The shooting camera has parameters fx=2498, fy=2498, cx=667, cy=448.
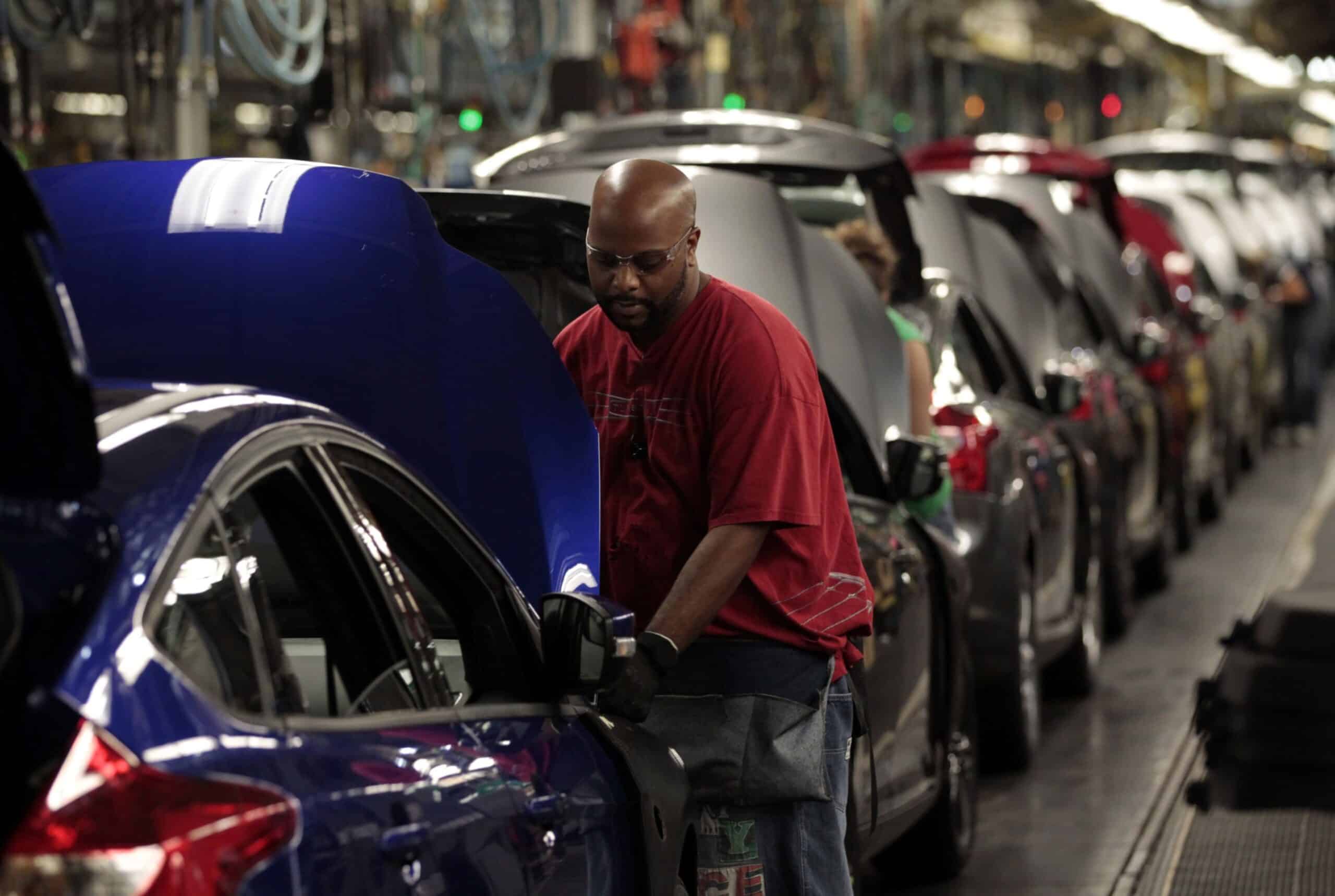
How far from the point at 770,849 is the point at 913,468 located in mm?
2320

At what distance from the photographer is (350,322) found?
15.1ft

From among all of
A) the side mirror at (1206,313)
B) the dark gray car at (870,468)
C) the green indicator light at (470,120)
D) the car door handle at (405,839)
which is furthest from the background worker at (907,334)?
the side mirror at (1206,313)

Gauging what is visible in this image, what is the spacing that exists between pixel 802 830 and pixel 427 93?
10.8 metres

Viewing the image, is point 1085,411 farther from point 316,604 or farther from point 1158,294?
point 316,604

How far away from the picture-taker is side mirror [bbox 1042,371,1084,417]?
10562mm

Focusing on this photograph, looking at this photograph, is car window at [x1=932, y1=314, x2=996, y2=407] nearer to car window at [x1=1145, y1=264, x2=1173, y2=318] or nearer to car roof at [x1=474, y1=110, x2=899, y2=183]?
car roof at [x1=474, y1=110, x2=899, y2=183]

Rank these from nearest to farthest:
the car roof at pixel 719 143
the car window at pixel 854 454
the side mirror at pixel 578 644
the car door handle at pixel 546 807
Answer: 1. the car door handle at pixel 546 807
2. the side mirror at pixel 578 644
3. the car window at pixel 854 454
4. the car roof at pixel 719 143

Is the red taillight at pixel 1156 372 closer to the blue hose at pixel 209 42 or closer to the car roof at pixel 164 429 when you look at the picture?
the blue hose at pixel 209 42

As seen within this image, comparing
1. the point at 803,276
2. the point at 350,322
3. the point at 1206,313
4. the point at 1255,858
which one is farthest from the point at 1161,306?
the point at 350,322

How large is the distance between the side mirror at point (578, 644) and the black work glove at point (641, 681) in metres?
0.33

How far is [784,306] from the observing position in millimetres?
6410

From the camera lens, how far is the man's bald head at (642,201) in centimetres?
465

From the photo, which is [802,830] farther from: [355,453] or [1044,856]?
[1044,856]

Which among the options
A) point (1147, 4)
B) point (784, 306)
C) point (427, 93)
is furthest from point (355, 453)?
point (1147, 4)
